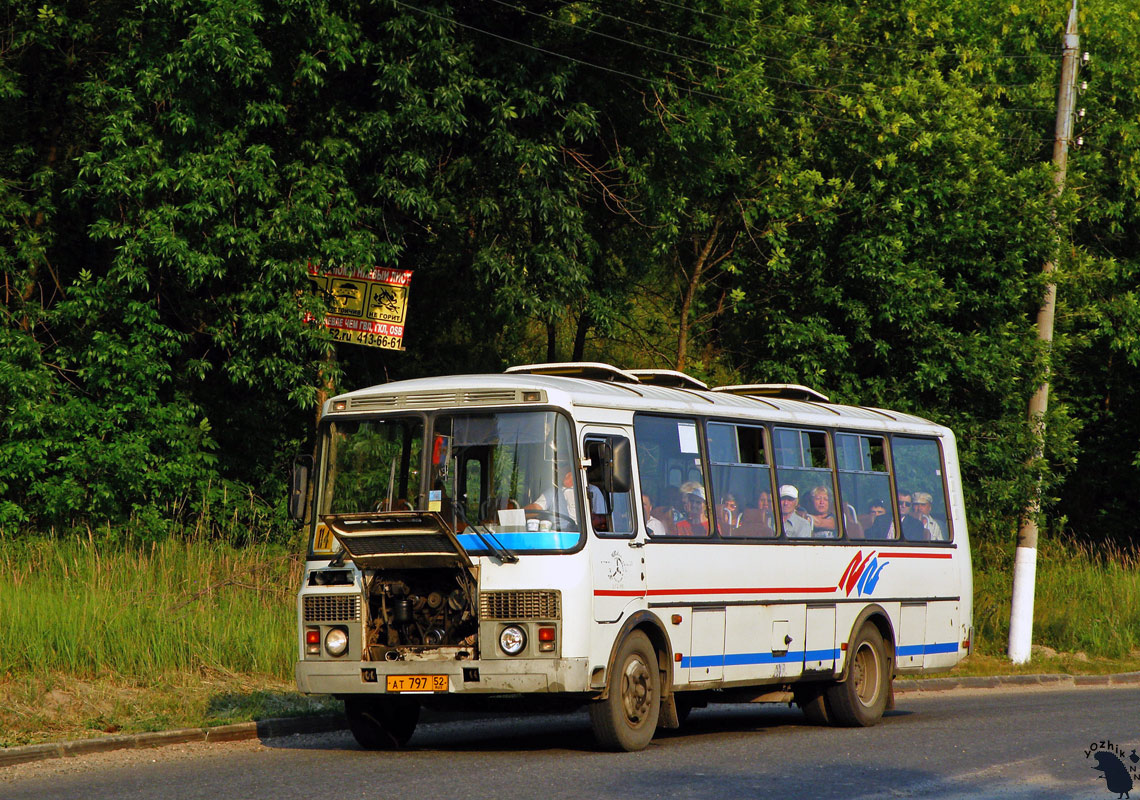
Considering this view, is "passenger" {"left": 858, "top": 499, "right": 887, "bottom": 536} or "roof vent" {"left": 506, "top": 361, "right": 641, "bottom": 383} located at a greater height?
"roof vent" {"left": 506, "top": 361, "right": 641, "bottom": 383}

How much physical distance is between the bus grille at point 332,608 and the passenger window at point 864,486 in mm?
5445

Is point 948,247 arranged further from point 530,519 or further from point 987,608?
point 530,519

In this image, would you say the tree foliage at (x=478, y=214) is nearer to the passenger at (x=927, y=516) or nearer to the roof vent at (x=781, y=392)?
the roof vent at (x=781, y=392)

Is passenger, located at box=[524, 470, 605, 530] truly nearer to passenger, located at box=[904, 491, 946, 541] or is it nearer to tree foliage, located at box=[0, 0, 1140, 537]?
passenger, located at box=[904, 491, 946, 541]

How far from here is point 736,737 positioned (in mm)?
13820

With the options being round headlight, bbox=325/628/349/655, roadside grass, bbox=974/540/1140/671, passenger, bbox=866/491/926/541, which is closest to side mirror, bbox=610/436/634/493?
round headlight, bbox=325/628/349/655

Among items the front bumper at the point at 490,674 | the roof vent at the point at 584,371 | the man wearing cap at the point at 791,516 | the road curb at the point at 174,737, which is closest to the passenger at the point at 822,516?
the man wearing cap at the point at 791,516

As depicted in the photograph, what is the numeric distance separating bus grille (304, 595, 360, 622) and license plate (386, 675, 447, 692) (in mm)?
586

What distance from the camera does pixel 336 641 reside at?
1181cm

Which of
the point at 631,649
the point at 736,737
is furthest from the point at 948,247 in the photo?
the point at 631,649

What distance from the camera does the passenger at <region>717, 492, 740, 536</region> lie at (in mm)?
13375

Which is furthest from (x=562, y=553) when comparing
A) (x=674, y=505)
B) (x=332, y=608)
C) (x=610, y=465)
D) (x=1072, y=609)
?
(x=1072, y=609)

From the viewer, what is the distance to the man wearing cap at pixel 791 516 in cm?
1427

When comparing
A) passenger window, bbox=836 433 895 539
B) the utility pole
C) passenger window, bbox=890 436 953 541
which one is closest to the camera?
passenger window, bbox=836 433 895 539
